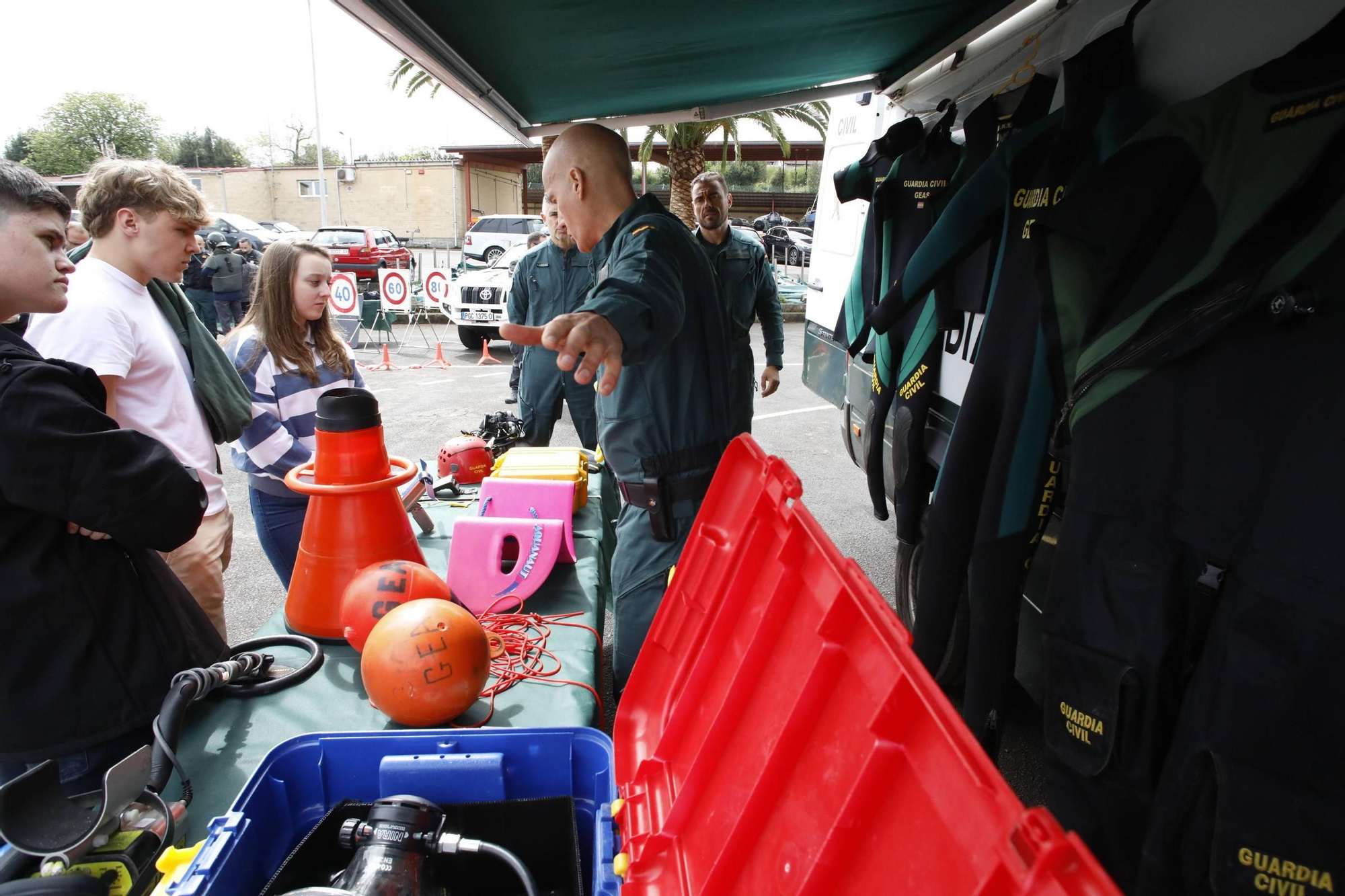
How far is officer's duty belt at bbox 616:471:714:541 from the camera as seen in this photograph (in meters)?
Result: 2.14

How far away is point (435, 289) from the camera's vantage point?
43.5ft

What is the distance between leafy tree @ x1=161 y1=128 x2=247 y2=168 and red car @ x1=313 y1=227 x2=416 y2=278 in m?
47.3

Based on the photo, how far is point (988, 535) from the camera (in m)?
1.73

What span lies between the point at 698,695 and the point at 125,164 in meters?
2.35

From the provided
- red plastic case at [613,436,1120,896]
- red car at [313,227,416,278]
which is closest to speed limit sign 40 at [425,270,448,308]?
red car at [313,227,416,278]

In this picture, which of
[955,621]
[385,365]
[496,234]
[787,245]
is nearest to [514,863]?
[955,621]

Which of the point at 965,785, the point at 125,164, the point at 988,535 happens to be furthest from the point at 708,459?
the point at 125,164

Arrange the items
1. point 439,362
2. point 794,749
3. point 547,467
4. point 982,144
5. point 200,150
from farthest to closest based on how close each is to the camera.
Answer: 1. point 200,150
2. point 439,362
3. point 547,467
4. point 982,144
5. point 794,749

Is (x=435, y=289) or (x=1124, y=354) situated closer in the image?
(x=1124, y=354)

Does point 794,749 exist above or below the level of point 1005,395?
below

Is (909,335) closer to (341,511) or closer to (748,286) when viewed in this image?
(341,511)

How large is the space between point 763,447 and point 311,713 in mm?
5738

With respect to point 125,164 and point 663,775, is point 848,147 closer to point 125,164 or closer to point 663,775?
point 125,164

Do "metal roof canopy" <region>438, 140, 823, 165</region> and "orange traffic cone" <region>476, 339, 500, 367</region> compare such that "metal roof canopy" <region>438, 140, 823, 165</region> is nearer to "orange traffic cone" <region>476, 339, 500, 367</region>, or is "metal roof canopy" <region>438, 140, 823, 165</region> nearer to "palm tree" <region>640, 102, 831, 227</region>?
"palm tree" <region>640, 102, 831, 227</region>
